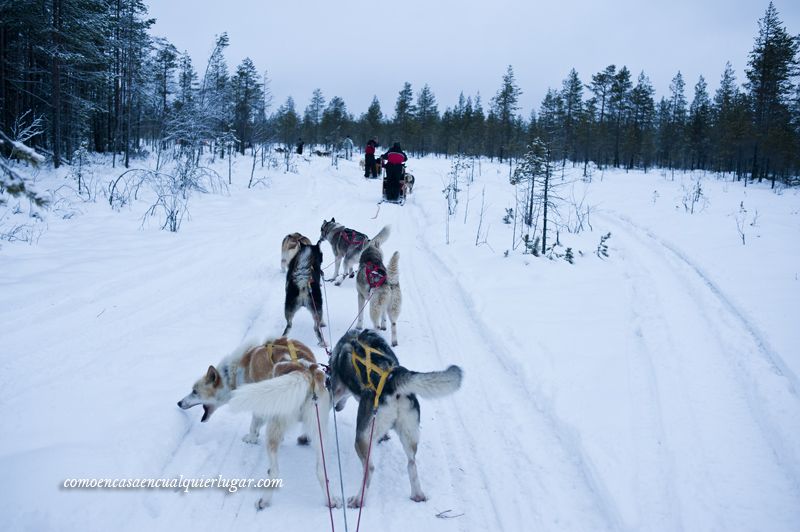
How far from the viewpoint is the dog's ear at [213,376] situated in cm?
342

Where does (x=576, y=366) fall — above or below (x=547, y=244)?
below

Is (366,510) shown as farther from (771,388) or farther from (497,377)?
(771,388)

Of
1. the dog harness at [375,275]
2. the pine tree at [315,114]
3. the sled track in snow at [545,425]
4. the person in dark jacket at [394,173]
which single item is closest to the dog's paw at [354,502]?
the sled track in snow at [545,425]

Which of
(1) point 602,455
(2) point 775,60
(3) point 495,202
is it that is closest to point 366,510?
(1) point 602,455

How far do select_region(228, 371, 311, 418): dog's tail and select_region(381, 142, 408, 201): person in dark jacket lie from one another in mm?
13550

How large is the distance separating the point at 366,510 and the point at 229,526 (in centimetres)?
83

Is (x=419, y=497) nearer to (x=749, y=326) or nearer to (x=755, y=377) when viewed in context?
(x=755, y=377)

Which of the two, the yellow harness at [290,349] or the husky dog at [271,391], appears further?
the yellow harness at [290,349]

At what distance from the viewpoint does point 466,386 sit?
4.24 meters

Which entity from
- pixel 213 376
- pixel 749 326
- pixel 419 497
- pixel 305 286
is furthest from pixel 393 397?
pixel 749 326

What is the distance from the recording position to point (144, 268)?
6816 mm

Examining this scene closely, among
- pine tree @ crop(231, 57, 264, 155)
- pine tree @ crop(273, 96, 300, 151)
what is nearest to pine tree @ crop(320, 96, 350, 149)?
pine tree @ crop(273, 96, 300, 151)

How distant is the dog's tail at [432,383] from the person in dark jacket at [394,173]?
13450mm

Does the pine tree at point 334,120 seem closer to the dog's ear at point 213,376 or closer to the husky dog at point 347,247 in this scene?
the husky dog at point 347,247
